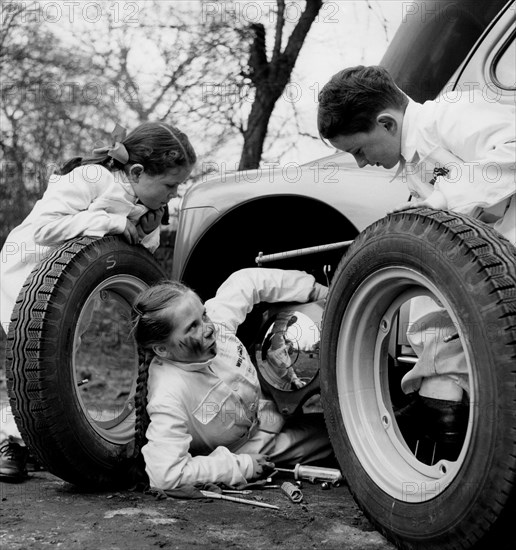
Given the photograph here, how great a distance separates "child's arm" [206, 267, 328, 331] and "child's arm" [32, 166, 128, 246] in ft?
1.72

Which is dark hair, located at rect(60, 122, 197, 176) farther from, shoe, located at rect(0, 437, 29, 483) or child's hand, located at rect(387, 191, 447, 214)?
child's hand, located at rect(387, 191, 447, 214)

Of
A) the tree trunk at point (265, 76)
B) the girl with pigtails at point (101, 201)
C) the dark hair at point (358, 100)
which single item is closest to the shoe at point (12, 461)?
the girl with pigtails at point (101, 201)

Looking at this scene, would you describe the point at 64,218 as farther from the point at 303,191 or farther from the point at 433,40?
the point at 433,40

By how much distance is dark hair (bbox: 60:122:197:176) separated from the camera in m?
3.61

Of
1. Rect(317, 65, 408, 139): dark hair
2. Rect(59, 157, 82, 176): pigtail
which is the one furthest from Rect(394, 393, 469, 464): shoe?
Result: Rect(59, 157, 82, 176): pigtail

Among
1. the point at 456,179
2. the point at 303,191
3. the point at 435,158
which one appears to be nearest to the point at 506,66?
the point at 435,158

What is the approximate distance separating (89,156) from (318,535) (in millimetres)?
2020

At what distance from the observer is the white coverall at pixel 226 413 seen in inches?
119

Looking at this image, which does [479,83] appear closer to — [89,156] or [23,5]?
[89,156]

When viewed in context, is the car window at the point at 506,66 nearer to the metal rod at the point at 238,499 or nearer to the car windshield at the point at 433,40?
the car windshield at the point at 433,40

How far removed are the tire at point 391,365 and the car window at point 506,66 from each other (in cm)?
91

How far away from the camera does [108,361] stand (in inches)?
309

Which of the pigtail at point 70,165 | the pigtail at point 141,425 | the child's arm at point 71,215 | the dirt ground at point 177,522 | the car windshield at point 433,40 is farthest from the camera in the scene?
the pigtail at point 70,165

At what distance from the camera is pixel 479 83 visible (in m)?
3.07
